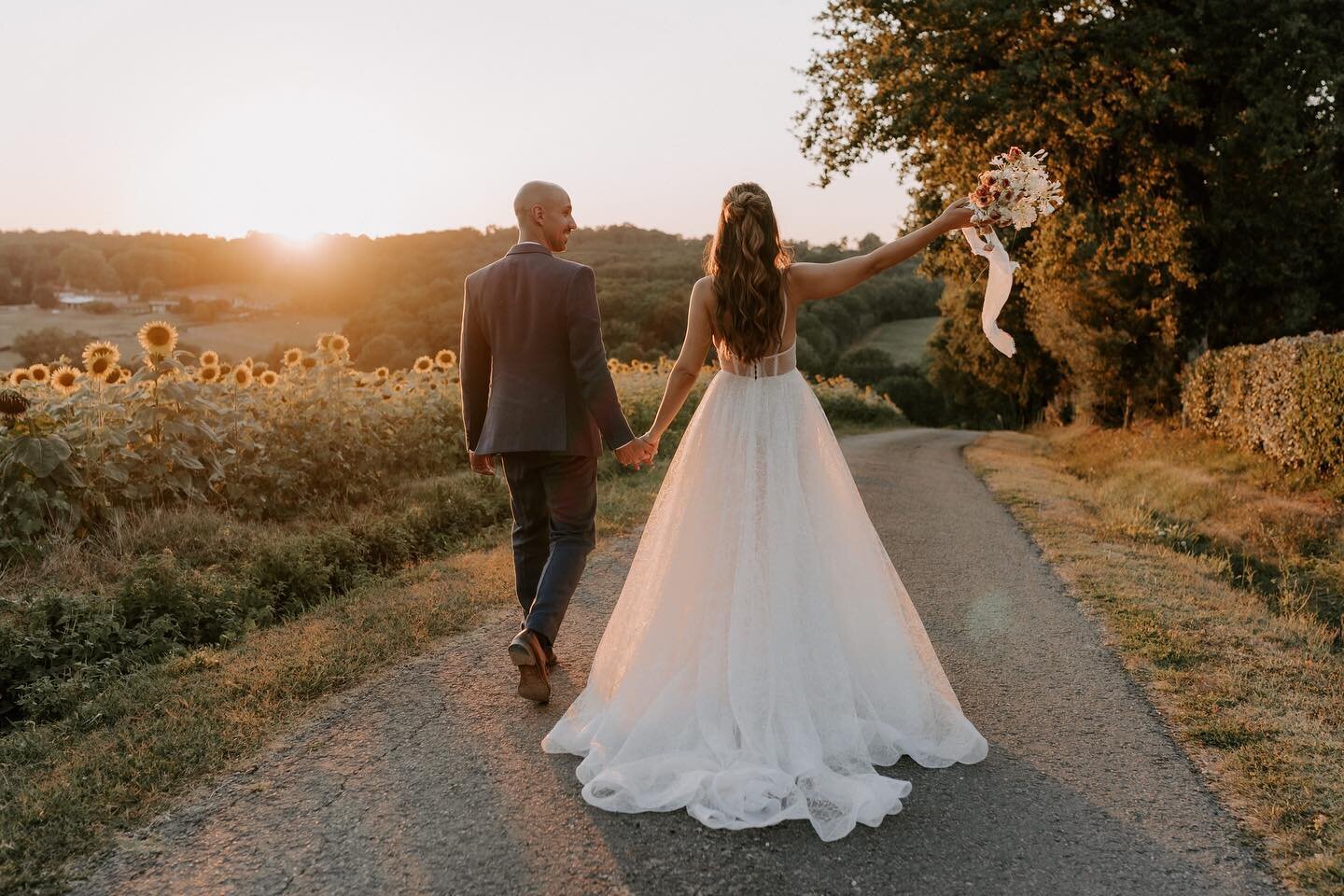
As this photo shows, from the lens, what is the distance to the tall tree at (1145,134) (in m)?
Answer: 14.3

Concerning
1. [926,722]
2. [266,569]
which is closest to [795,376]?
[926,722]

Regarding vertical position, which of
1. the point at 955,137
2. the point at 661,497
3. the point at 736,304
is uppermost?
the point at 955,137

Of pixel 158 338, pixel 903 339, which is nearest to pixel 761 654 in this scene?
pixel 158 338

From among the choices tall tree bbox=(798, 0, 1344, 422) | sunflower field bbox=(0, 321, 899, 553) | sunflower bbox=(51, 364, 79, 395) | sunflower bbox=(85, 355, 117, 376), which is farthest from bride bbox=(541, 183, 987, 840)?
tall tree bbox=(798, 0, 1344, 422)

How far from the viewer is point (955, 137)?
16891 mm

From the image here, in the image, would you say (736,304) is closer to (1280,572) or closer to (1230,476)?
(1280,572)

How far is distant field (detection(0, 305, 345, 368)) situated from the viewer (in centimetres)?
1129

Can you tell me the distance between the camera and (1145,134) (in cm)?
1634

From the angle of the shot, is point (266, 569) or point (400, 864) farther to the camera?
point (266, 569)

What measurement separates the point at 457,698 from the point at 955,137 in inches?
629

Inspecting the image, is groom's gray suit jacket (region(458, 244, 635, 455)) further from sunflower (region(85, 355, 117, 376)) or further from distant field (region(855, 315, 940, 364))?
distant field (region(855, 315, 940, 364))

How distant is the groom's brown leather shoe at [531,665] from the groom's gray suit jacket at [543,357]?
38.2 inches

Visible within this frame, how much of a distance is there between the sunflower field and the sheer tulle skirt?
4.51 m

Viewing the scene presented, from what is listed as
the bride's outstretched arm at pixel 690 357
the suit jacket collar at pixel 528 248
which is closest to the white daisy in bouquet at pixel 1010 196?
the bride's outstretched arm at pixel 690 357
